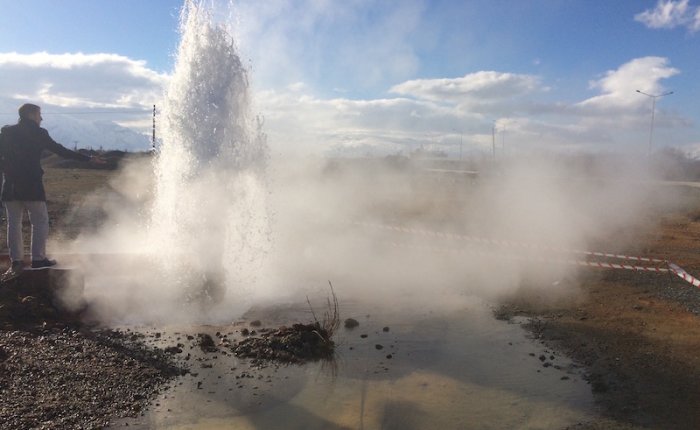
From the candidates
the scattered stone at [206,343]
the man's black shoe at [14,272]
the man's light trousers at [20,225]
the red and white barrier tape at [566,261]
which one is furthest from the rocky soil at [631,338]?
the man's black shoe at [14,272]

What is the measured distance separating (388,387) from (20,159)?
5.44 meters

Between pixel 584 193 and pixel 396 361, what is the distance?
Result: 58.8 ft

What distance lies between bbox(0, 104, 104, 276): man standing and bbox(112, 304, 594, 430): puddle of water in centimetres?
239

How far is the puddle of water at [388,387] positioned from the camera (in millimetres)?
4363

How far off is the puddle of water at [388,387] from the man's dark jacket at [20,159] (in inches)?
101

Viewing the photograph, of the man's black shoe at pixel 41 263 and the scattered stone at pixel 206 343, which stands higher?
the man's black shoe at pixel 41 263

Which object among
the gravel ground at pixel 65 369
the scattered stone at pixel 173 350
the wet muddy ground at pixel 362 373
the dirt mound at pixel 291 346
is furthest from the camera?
the dirt mound at pixel 291 346

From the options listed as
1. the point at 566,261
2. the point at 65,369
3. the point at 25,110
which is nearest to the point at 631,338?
the point at 566,261

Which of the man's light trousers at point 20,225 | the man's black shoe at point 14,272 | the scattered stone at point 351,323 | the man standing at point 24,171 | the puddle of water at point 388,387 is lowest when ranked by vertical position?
the puddle of water at point 388,387

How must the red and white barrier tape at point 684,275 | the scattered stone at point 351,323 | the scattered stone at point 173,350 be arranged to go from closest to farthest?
1. the scattered stone at point 173,350
2. the scattered stone at point 351,323
3. the red and white barrier tape at point 684,275

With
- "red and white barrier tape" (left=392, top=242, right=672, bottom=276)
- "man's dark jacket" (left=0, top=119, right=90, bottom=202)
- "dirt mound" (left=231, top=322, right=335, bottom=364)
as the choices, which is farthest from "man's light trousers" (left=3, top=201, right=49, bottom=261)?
"red and white barrier tape" (left=392, top=242, right=672, bottom=276)

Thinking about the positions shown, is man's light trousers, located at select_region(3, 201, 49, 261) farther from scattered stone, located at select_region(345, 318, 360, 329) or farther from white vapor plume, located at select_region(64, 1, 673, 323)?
scattered stone, located at select_region(345, 318, 360, 329)

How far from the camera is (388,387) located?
498 centimetres

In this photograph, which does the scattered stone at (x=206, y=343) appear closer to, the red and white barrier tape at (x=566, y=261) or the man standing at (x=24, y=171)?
the man standing at (x=24, y=171)
